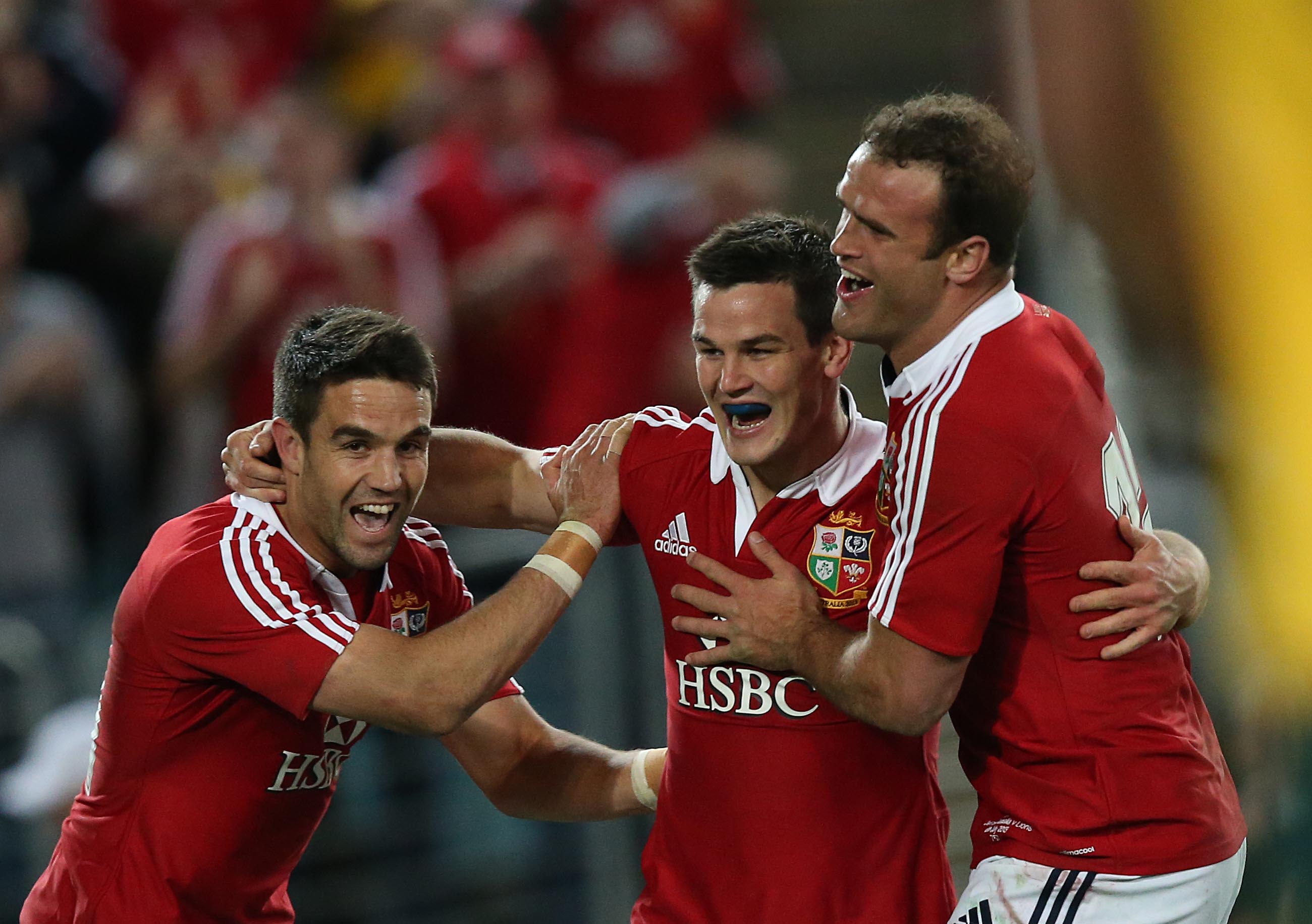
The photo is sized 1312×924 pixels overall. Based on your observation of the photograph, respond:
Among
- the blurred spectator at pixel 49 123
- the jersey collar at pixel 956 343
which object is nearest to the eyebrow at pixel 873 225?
the jersey collar at pixel 956 343

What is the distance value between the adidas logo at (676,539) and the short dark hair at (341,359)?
23.9 inches

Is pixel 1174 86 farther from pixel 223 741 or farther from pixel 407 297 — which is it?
pixel 223 741

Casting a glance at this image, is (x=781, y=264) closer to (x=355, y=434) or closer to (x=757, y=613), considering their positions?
(x=757, y=613)

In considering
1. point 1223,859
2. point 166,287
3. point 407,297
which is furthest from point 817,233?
point 166,287

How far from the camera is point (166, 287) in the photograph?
6.81 meters

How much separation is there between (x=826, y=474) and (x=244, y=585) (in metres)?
1.25

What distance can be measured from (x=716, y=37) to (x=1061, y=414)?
4962mm

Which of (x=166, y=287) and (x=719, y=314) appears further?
(x=166, y=287)

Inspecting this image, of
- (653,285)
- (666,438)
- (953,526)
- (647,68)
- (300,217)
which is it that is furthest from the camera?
(647,68)

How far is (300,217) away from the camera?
6.64m

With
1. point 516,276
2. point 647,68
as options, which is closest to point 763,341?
point 516,276

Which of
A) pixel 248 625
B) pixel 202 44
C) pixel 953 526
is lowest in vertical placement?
pixel 248 625

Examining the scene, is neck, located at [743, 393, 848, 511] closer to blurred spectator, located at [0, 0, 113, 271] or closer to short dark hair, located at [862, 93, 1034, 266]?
short dark hair, located at [862, 93, 1034, 266]

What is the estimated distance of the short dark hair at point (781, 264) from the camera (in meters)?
3.43
